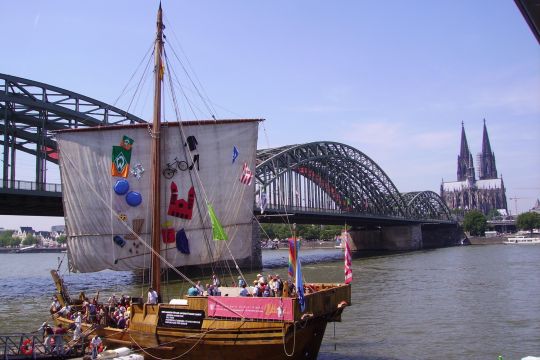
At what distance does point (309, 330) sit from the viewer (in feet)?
63.0

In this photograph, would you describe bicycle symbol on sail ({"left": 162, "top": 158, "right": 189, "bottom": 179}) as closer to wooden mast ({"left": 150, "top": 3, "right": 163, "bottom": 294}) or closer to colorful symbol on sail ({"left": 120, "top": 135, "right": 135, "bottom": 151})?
wooden mast ({"left": 150, "top": 3, "right": 163, "bottom": 294})

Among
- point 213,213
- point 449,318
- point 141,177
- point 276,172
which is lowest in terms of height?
point 449,318

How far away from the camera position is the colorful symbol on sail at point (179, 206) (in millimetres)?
23891

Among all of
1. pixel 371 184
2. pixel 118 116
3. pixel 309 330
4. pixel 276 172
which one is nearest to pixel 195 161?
pixel 309 330

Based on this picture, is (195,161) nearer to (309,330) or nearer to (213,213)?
(213,213)

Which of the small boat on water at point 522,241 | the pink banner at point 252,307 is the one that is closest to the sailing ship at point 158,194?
the pink banner at point 252,307

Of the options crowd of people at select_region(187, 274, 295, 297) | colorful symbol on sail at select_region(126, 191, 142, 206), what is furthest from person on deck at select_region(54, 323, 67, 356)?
colorful symbol on sail at select_region(126, 191, 142, 206)

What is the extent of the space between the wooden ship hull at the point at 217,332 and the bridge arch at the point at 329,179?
7814cm

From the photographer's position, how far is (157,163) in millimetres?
23000

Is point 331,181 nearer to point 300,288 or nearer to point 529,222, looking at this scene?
point 529,222

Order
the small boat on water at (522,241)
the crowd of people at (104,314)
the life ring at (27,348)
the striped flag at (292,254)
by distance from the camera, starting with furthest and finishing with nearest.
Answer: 1. the small boat on water at (522,241)
2. the crowd of people at (104,314)
3. the life ring at (27,348)
4. the striped flag at (292,254)

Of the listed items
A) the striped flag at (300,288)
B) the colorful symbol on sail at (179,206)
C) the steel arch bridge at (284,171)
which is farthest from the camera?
the steel arch bridge at (284,171)

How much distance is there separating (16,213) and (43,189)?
1181 centimetres

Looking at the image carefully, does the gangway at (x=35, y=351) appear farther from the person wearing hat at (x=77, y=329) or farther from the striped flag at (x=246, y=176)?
the striped flag at (x=246, y=176)
